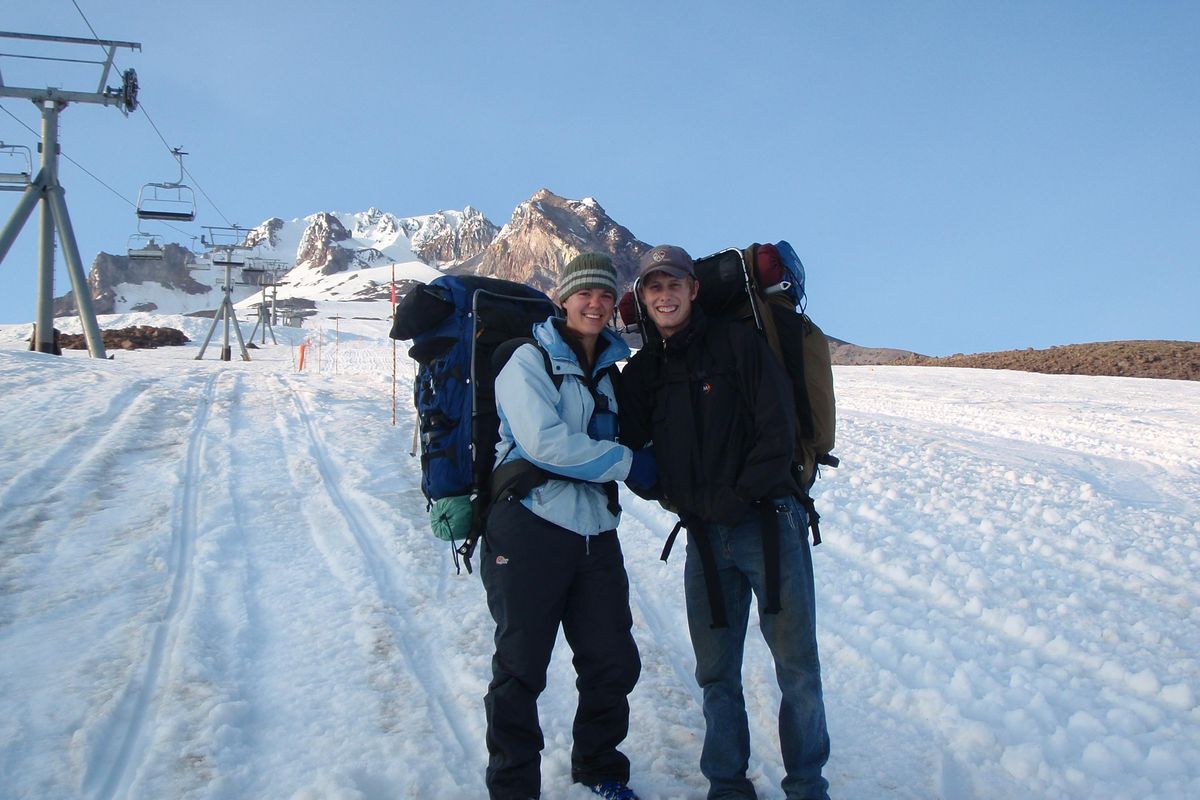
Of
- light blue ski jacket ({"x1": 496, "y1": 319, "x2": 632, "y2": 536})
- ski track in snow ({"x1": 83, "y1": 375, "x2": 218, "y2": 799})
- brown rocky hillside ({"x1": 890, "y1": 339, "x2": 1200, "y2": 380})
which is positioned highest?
brown rocky hillside ({"x1": 890, "y1": 339, "x2": 1200, "y2": 380})

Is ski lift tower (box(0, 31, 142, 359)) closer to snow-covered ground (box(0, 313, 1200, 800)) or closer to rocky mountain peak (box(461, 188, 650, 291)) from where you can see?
snow-covered ground (box(0, 313, 1200, 800))

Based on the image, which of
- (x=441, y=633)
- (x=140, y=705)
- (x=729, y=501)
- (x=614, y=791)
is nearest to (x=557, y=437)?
(x=729, y=501)

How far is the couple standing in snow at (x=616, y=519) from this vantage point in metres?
2.79

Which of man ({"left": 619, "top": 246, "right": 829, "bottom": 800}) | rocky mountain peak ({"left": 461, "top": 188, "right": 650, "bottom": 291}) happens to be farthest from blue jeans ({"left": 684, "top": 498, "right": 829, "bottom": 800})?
rocky mountain peak ({"left": 461, "top": 188, "right": 650, "bottom": 291})

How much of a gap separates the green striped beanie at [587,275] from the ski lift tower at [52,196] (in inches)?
781

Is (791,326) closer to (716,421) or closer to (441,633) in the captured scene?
(716,421)

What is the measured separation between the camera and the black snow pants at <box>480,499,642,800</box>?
2822mm

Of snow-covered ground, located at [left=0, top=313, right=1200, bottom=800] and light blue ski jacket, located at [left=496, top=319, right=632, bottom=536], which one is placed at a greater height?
light blue ski jacket, located at [left=496, top=319, right=632, bottom=536]

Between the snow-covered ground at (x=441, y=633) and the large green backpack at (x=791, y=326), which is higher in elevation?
the large green backpack at (x=791, y=326)

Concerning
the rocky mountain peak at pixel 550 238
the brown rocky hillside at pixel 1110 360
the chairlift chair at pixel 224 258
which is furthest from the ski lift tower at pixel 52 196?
the rocky mountain peak at pixel 550 238

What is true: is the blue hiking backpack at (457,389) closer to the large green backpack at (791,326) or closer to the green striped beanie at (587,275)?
the green striped beanie at (587,275)

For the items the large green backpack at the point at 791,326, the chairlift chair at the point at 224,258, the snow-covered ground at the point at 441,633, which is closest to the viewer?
the large green backpack at the point at 791,326

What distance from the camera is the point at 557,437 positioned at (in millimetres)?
2754

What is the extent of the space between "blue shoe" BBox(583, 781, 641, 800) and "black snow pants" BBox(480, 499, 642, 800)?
3 centimetres
